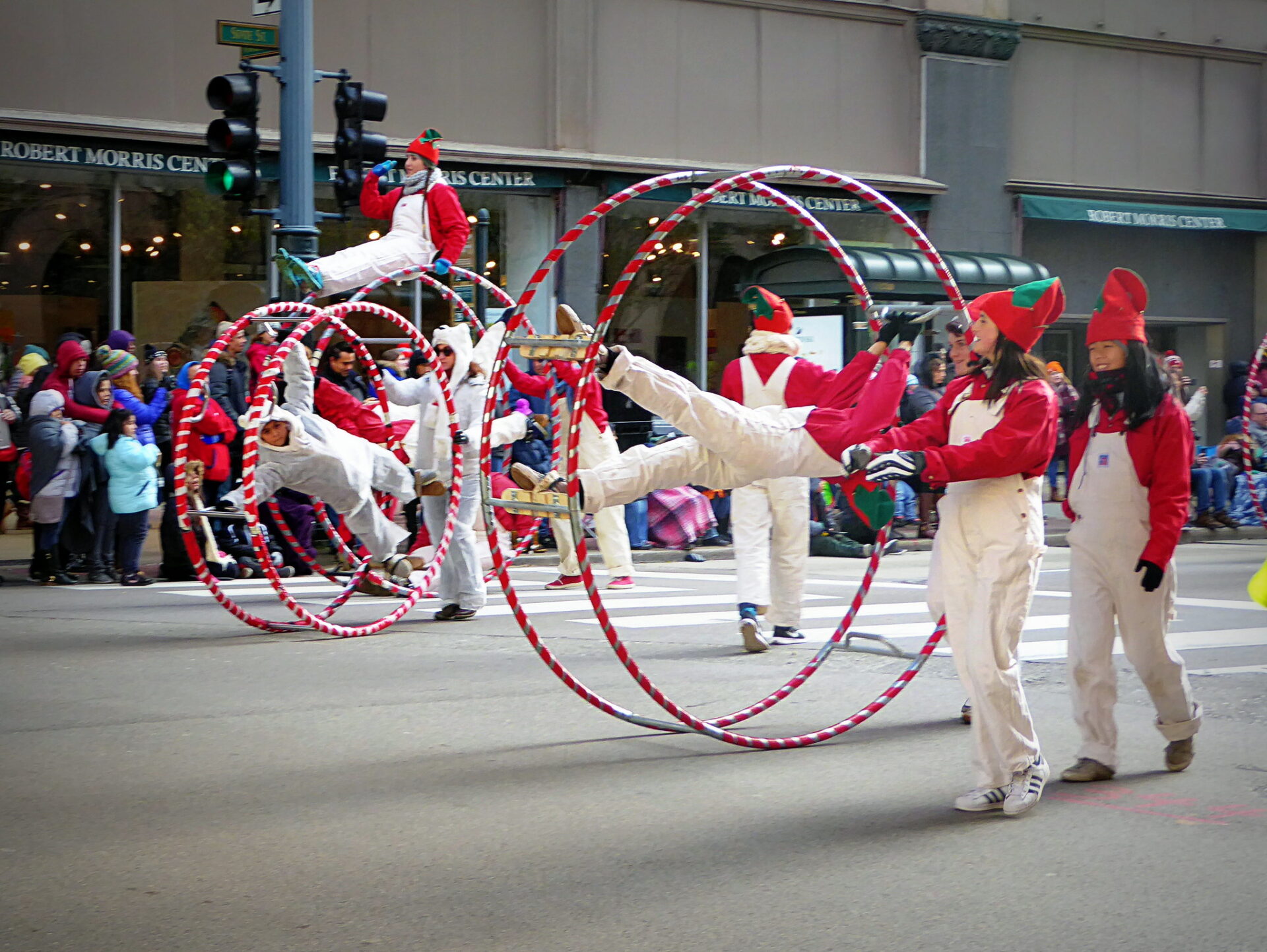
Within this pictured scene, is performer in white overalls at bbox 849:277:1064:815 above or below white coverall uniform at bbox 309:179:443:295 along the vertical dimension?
below

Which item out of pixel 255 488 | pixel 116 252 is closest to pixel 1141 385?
pixel 255 488

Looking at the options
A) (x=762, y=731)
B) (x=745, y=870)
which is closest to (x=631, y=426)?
(x=762, y=731)

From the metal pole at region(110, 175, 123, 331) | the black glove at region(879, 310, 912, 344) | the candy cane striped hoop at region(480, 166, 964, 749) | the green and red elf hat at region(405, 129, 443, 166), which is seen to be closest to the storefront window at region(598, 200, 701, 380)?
the metal pole at region(110, 175, 123, 331)

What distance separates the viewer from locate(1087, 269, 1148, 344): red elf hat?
6.58m

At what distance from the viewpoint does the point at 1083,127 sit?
26.2 m

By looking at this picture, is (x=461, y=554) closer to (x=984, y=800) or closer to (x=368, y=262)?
(x=368, y=262)

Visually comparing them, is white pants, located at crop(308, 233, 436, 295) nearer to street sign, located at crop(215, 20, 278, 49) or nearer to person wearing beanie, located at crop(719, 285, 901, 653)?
street sign, located at crop(215, 20, 278, 49)

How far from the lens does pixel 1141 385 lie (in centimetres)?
646

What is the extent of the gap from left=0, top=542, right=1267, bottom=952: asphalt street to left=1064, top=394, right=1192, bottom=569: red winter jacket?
3.46 feet

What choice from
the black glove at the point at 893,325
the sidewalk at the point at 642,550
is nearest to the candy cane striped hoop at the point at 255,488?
the sidewalk at the point at 642,550

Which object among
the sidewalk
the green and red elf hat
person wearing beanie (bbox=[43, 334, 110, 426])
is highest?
the green and red elf hat

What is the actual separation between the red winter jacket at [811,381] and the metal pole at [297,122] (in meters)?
5.19

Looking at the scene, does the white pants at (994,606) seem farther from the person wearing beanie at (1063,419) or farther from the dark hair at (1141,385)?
the person wearing beanie at (1063,419)

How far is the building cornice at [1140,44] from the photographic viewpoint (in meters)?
25.8
